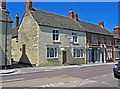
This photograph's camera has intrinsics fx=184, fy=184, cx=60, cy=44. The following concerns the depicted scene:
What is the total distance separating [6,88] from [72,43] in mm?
21321

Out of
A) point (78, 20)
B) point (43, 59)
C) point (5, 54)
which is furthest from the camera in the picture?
point (78, 20)

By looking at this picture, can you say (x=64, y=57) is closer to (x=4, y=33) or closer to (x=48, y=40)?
(x=48, y=40)

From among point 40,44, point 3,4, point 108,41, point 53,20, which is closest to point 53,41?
point 40,44

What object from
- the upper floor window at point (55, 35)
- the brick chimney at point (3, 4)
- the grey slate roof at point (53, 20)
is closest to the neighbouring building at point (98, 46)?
the grey slate roof at point (53, 20)

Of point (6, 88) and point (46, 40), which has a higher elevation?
point (46, 40)

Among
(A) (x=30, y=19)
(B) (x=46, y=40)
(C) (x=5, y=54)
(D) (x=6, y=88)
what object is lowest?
(D) (x=6, y=88)

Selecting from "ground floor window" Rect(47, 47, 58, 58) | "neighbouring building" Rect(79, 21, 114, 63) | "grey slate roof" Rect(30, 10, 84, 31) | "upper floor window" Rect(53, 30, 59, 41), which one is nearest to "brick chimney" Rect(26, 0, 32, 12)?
"grey slate roof" Rect(30, 10, 84, 31)

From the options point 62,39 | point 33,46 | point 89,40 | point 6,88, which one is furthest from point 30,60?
point 6,88

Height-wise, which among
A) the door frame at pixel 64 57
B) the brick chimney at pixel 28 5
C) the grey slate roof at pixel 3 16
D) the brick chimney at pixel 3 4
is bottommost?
the door frame at pixel 64 57

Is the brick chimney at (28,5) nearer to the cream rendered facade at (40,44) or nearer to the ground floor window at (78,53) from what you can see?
the cream rendered facade at (40,44)

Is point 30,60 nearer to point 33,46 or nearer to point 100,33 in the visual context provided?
point 33,46

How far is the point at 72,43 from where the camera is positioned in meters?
29.7

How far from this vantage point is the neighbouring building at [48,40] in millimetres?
25656

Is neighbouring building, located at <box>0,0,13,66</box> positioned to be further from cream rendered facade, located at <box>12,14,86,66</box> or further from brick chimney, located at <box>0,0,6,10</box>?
cream rendered facade, located at <box>12,14,86,66</box>
